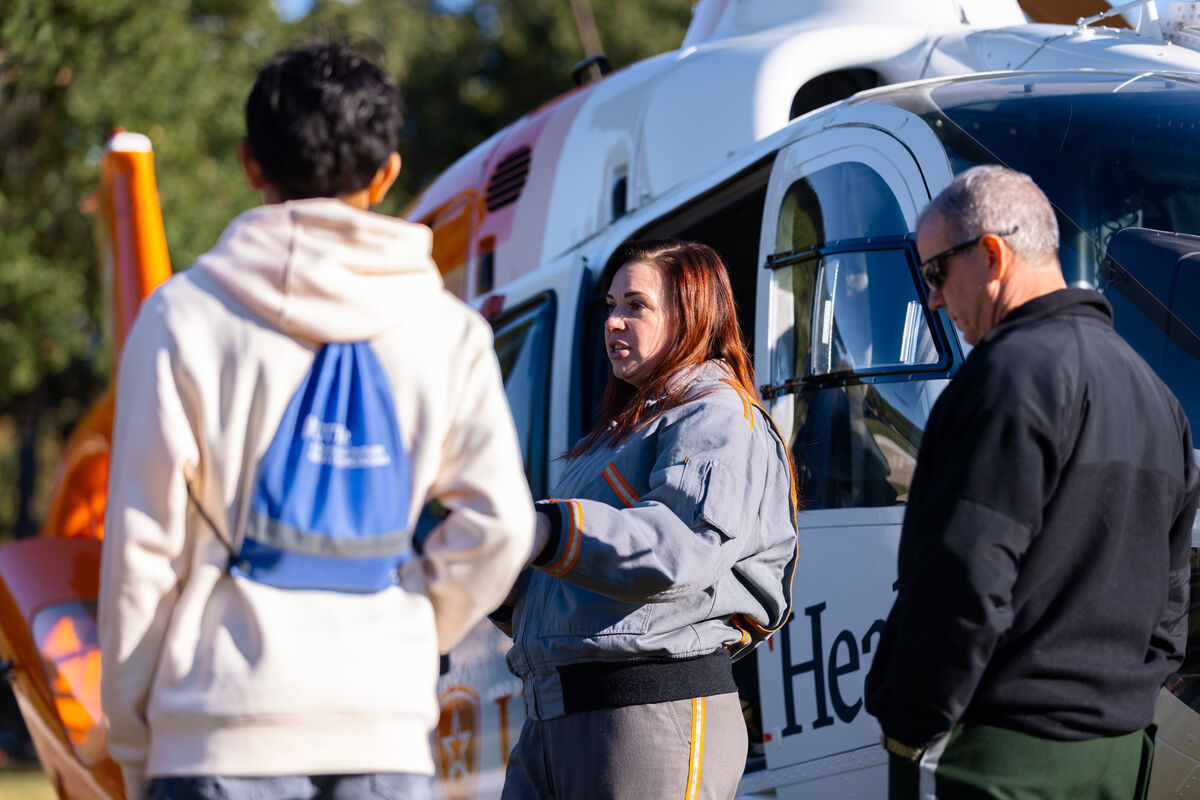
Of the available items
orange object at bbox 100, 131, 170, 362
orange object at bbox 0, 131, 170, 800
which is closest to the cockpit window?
orange object at bbox 0, 131, 170, 800

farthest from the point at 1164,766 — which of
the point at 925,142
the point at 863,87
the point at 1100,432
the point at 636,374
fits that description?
the point at 863,87

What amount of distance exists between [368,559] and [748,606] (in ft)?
3.26

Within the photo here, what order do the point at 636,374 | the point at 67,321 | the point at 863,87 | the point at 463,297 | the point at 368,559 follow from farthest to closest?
the point at 67,321 < the point at 463,297 < the point at 863,87 < the point at 636,374 < the point at 368,559

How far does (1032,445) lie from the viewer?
176 cm

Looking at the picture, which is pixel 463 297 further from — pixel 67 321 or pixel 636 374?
pixel 67 321

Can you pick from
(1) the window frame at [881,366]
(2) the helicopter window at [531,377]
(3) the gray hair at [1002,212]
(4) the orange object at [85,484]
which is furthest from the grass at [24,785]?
(3) the gray hair at [1002,212]

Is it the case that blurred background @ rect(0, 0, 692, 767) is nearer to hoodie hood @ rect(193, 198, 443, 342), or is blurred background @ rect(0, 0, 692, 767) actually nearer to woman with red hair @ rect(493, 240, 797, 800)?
woman with red hair @ rect(493, 240, 797, 800)

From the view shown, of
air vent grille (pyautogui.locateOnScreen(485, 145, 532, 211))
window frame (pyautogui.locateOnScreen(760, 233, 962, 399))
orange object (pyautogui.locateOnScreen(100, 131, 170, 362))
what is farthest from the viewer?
orange object (pyautogui.locateOnScreen(100, 131, 170, 362))

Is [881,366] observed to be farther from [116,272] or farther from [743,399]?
[116,272]

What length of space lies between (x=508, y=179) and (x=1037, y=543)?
4.31m

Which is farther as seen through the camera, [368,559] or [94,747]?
[94,747]

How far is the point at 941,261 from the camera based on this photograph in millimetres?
1976

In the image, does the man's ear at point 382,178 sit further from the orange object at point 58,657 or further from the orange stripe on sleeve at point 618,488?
the orange object at point 58,657

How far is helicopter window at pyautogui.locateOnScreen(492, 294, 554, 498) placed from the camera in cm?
412
